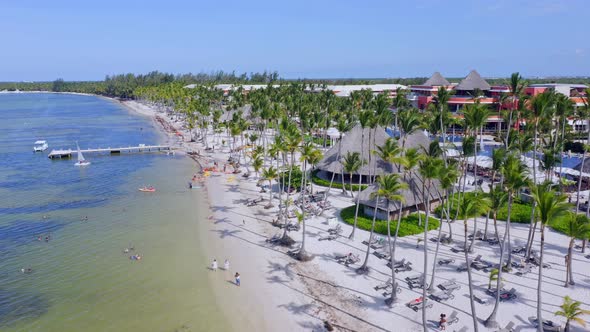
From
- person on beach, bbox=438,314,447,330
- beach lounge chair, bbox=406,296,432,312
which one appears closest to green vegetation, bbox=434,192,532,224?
beach lounge chair, bbox=406,296,432,312

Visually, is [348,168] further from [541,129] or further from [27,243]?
[27,243]

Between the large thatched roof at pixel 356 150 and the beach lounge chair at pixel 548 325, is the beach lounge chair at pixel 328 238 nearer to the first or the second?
the large thatched roof at pixel 356 150

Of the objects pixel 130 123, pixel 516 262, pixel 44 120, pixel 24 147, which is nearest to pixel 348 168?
pixel 516 262

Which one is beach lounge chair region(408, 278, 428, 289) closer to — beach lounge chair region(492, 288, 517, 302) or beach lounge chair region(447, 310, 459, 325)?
beach lounge chair region(447, 310, 459, 325)

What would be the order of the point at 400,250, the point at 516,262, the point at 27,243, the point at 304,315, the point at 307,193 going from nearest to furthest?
the point at 304,315, the point at 516,262, the point at 400,250, the point at 27,243, the point at 307,193

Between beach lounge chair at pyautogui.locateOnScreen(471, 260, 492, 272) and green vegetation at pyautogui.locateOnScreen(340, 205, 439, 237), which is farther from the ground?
green vegetation at pyautogui.locateOnScreen(340, 205, 439, 237)

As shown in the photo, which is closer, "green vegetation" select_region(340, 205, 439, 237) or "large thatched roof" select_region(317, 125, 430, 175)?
"green vegetation" select_region(340, 205, 439, 237)

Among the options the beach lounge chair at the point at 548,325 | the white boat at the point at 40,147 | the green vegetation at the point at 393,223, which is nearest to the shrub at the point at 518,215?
the green vegetation at the point at 393,223
